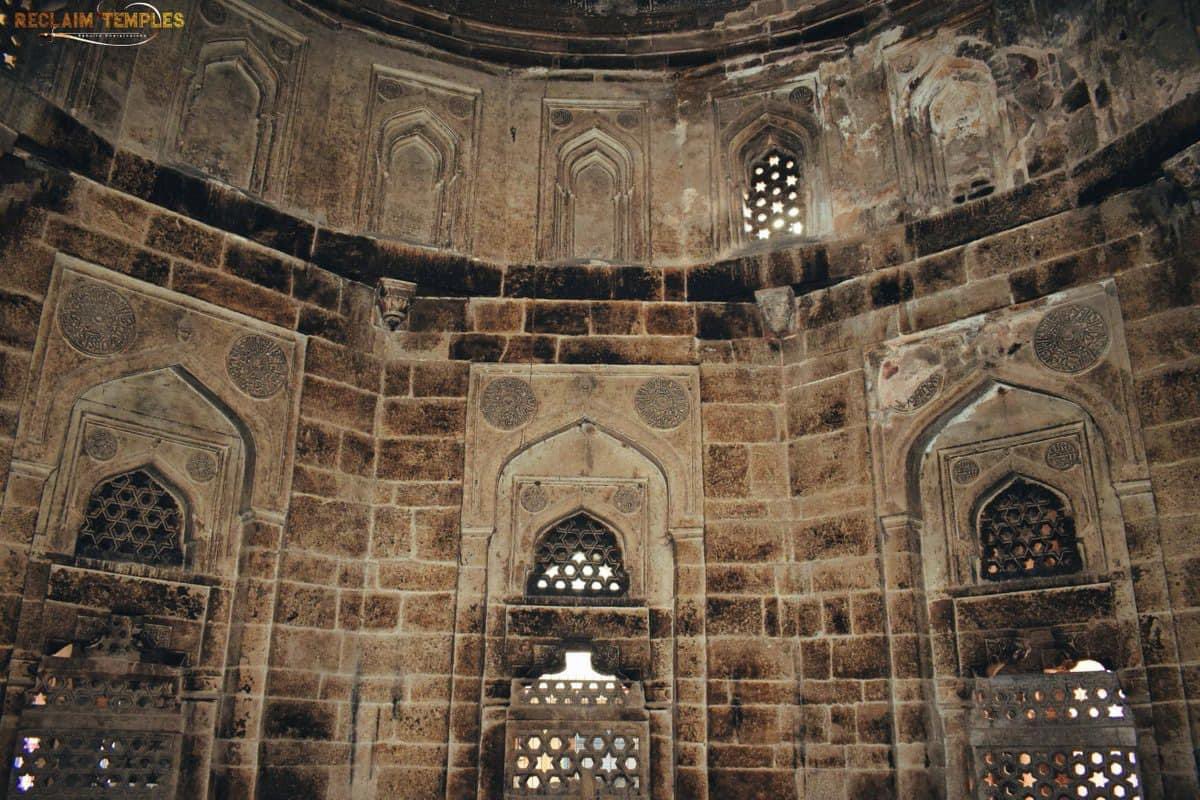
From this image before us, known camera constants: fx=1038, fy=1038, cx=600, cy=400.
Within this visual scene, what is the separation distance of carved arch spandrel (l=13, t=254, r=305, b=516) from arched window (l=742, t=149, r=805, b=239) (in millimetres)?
3955

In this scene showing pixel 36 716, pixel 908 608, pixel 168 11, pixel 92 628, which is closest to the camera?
pixel 36 716

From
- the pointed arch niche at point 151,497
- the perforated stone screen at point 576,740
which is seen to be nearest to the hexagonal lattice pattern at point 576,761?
the perforated stone screen at point 576,740

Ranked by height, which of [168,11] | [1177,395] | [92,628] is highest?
[168,11]

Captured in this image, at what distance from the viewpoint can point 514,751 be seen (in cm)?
724

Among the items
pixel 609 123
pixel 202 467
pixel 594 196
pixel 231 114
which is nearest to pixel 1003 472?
pixel 594 196

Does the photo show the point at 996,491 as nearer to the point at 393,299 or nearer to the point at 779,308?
the point at 779,308

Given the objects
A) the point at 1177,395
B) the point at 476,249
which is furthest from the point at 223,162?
the point at 1177,395

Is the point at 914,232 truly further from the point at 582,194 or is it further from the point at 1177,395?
the point at 582,194

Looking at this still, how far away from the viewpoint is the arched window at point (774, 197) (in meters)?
8.87

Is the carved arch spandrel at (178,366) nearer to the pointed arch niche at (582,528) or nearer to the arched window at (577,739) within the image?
the pointed arch niche at (582,528)

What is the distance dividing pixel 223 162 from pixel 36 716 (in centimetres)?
420

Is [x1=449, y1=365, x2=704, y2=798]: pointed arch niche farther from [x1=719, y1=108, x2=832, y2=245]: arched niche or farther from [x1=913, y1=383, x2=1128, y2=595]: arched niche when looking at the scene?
[x1=913, y1=383, x2=1128, y2=595]: arched niche

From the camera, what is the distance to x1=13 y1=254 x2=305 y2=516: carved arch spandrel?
651 centimetres

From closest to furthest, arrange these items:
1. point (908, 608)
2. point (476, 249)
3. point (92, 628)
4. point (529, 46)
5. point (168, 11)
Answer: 1. point (92, 628)
2. point (908, 608)
3. point (168, 11)
4. point (476, 249)
5. point (529, 46)
